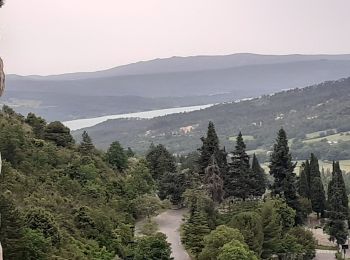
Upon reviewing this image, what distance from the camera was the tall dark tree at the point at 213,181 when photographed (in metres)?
37.1

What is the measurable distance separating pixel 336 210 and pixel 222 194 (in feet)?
27.3

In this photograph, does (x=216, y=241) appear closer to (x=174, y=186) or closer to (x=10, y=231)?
(x=10, y=231)

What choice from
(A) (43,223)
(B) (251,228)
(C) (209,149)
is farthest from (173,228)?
(A) (43,223)

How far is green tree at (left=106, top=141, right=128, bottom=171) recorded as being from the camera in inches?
1754

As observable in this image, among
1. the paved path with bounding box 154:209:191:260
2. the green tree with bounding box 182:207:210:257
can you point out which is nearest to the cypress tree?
the paved path with bounding box 154:209:191:260

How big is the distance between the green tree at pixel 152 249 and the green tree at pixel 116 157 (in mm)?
17467

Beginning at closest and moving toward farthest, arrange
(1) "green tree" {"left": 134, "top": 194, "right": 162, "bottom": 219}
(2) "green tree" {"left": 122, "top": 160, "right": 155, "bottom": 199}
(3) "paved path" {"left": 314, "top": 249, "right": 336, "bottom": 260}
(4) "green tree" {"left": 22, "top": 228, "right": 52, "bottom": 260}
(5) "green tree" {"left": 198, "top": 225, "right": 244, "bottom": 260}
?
(4) "green tree" {"left": 22, "top": 228, "right": 52, "bottom": 260}, (5) "green tree" {"left": 198, "top": 225, "right": 244, "bottom": 260}, (1) "green tree" {"left": 134, "top": 194, "right": 162, "bottom": 219}, (3) "paved path" {"left": 314, "top": 249, "right": 336, "bottom": 260}, (2) "green tree" {"left": 122, "top": 160, "right": 155, "bottom": 199}

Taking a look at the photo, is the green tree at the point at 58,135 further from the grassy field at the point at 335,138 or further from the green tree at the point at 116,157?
the grassy field at the point at 335,138

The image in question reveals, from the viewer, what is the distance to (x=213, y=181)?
37.1m

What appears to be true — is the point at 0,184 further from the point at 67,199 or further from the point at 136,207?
the point at 136,207

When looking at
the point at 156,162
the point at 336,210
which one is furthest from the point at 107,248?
the point at 156,162

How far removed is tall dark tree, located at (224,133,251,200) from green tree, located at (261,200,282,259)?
208 inches

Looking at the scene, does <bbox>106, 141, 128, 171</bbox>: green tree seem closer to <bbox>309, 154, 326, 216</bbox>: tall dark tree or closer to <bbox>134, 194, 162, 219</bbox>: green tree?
<bbox>134, 194, 162, 219</bbox>: green tree

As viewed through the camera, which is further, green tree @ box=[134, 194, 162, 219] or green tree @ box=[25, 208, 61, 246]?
green tree @ box=[134, 194, 162, 219]
